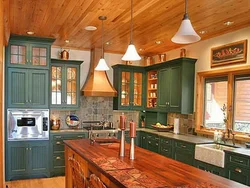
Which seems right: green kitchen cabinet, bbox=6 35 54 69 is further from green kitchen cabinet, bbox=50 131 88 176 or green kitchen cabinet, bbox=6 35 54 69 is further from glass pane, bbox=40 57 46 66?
green kitchen cabinet, bbox=50 131 88 176

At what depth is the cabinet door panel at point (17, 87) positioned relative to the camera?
5.12m

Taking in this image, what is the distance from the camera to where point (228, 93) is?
4.71 meters

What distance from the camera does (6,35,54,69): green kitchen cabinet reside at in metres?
5.15

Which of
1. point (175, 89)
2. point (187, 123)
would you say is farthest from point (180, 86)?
point (187, 123)

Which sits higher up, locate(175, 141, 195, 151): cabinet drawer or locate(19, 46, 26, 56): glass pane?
locate(19, 46, 26, 56): glass pane

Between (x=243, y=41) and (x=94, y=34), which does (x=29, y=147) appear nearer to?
(x=94, y=34)

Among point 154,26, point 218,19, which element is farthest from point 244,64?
point 154,26

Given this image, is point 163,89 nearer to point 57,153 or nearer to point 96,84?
point 96,84

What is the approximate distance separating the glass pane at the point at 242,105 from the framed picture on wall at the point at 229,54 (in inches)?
14.7

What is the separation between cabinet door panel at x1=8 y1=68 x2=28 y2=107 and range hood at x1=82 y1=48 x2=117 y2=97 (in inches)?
55.8

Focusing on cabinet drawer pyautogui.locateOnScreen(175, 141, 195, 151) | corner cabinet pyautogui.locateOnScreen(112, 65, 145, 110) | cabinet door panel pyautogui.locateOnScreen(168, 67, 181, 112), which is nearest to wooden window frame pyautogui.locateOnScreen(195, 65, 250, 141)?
cabinet door panel pyautogui.locateOnScreen(168, 67, 181, 112)

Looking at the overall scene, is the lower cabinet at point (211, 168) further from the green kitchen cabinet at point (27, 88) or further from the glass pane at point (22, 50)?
the glass pane at point (22, 50)

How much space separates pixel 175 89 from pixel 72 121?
2.55 metres

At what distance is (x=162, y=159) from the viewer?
9.84ft
